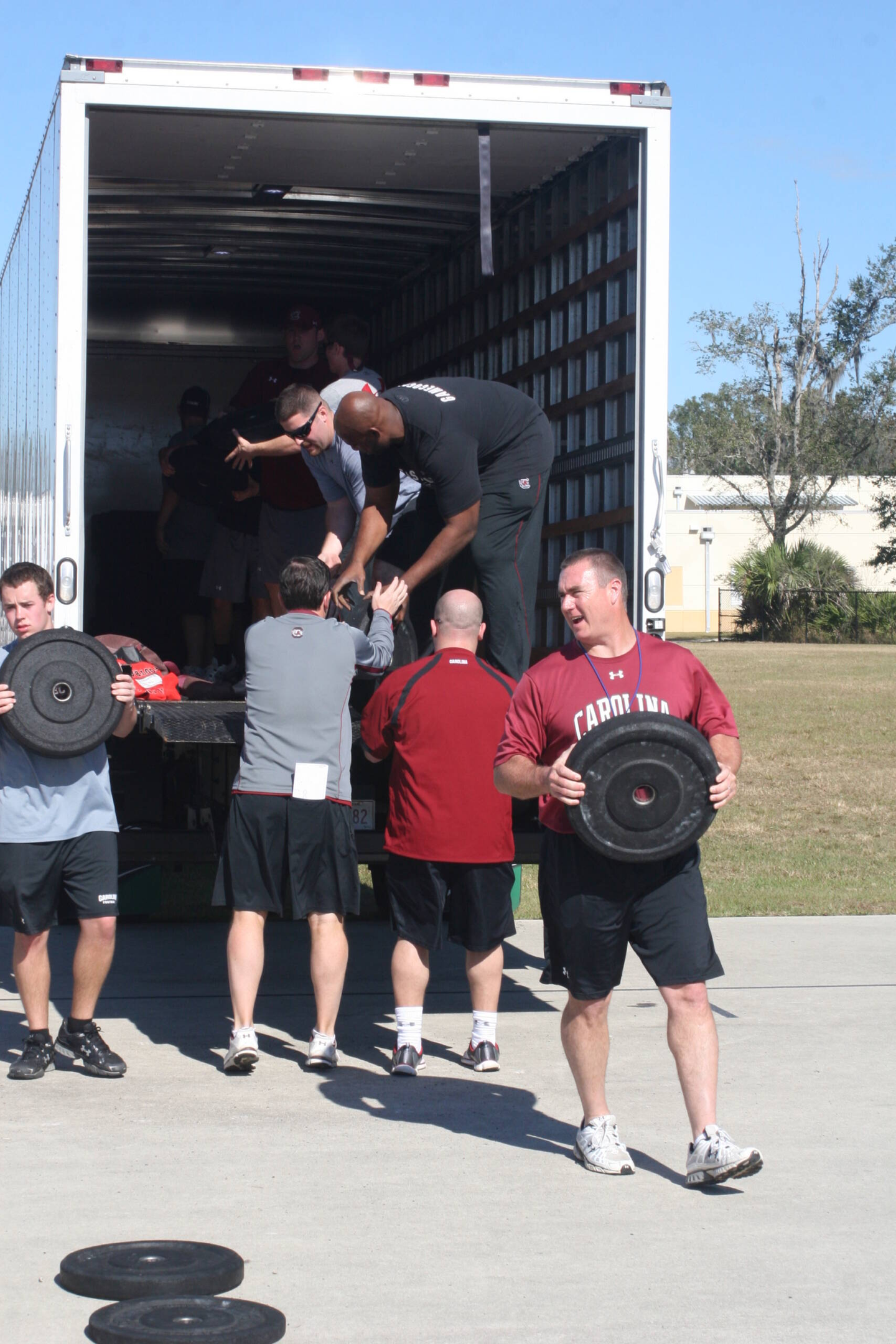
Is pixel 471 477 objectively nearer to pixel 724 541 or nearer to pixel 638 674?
pixel 638 674

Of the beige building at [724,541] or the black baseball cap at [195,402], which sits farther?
the beige building at [724,541]

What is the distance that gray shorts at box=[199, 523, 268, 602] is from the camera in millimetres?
9375

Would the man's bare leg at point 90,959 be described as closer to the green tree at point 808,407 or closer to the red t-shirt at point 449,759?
the red t-shirt at point 449,759

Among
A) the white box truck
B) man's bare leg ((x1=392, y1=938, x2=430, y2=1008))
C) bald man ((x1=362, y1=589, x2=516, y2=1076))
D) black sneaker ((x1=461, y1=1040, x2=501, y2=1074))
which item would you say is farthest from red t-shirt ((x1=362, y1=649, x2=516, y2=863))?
the white box truck

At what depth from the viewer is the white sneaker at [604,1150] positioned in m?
4.75

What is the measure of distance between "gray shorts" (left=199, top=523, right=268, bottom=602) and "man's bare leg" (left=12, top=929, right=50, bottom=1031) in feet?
12.2

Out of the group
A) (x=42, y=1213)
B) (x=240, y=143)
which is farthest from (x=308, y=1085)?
(x=240, y=143)

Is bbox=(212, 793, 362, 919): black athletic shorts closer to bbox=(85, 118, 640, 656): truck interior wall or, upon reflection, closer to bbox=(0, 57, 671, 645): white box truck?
bbox=(0, 57, 671, 645): white box truck

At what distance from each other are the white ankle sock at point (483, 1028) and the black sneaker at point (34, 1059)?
1.55 meters

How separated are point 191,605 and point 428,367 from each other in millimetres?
2163

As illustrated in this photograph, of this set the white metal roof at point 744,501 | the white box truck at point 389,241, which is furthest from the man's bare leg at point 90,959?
the white metal roof at point 744,501

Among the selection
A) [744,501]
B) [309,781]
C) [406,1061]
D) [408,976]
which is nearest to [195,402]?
[309,781]

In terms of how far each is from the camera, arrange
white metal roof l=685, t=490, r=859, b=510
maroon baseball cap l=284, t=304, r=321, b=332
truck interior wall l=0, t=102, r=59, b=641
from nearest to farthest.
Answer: truck interior wall l=0, t=102, r=59, b=641
maroon baseball cap l=284, t=304, r=321, b=332
white metal roof l=685, t=490, r=859, b=510

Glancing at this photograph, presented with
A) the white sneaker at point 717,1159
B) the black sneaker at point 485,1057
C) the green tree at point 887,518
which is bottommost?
the black sneaker at point 485,1057
